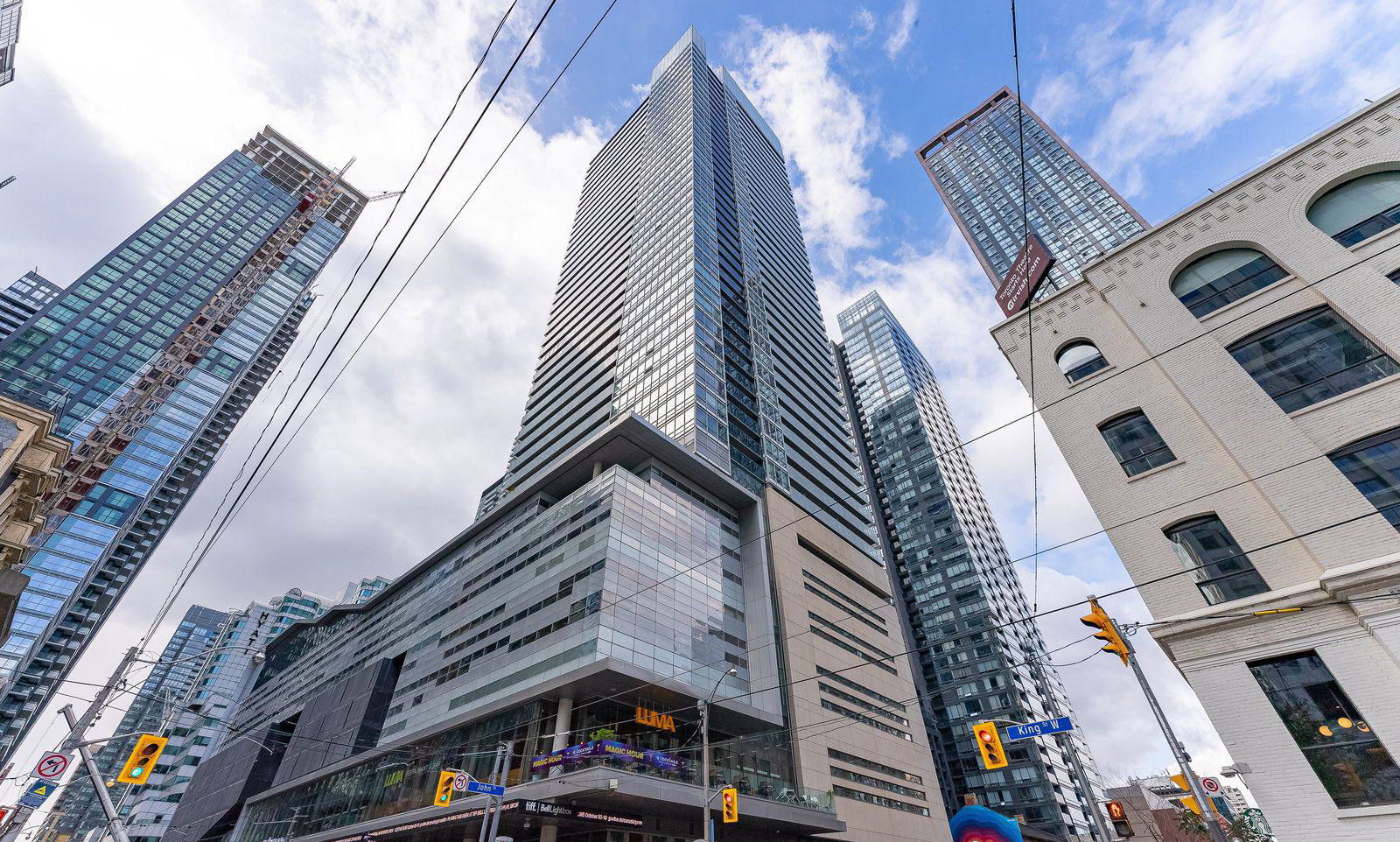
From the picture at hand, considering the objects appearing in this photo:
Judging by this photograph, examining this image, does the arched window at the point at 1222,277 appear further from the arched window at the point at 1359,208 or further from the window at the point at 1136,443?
the window at the point at 1136,443

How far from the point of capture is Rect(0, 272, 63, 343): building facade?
118125 mm

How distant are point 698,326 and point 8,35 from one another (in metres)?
114

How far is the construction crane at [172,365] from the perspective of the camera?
92.5m

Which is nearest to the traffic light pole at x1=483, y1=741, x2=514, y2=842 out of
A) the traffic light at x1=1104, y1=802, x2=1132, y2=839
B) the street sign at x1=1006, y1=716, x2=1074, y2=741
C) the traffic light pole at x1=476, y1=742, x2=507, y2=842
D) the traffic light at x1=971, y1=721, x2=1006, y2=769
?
the traffic light pole at x1=476, y1=742, x2=507, y2=842

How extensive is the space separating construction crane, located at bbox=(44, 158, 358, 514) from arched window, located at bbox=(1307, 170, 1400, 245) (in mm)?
109411

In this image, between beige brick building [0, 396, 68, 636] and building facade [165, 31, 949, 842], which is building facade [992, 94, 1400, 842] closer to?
building facade [165, 31, 949, 842]

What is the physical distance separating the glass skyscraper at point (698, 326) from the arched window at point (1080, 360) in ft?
98.5

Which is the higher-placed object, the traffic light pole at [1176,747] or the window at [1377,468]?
Answer: the window at [1377,468]

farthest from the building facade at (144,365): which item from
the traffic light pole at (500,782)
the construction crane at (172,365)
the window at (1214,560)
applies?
the window at (1214,560)

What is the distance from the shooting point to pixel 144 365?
10969 cm

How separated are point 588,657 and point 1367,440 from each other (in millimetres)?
32998

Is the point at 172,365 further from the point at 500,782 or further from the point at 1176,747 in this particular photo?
the point at 1176,747

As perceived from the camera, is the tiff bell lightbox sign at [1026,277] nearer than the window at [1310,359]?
No

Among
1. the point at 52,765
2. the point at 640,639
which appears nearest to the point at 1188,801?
the point at 52,765
